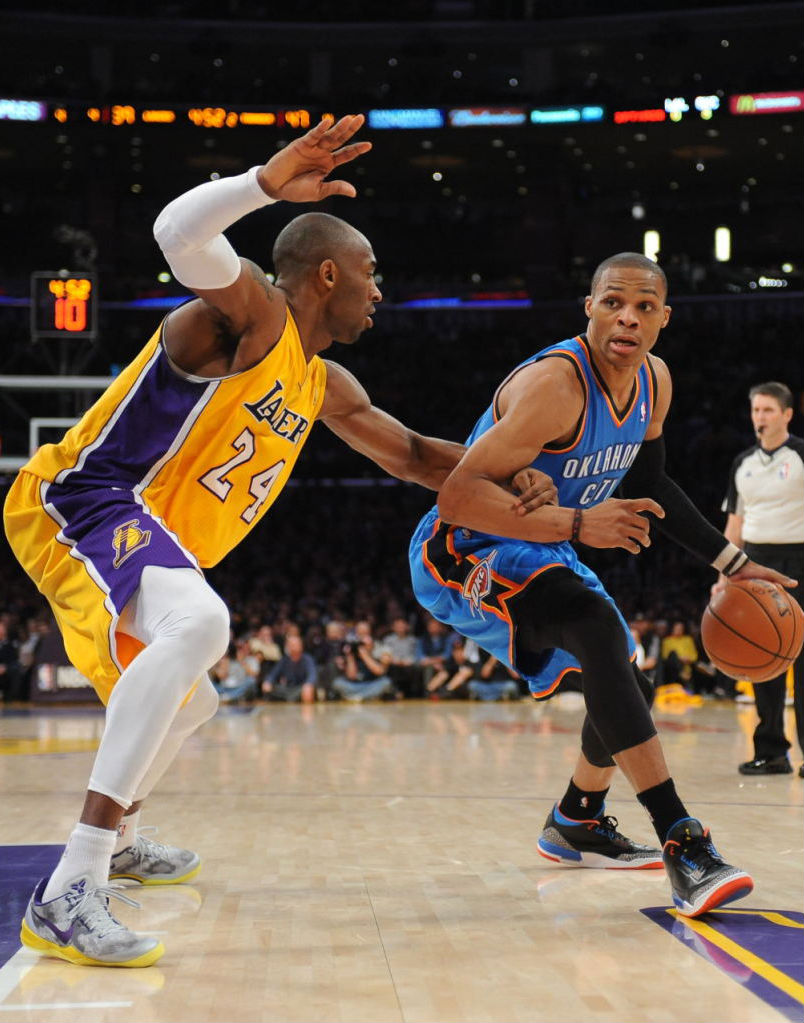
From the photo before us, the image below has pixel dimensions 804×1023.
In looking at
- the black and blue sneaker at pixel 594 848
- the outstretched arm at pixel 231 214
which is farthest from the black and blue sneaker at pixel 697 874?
the outstretched arm at pixel 231 214

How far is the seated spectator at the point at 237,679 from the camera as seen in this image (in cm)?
1341

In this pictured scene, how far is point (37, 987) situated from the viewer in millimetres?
2625

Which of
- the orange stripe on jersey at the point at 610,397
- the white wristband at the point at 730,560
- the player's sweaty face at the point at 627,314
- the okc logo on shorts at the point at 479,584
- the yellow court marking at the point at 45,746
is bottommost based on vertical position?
the yellow court marking at the point at 45,746

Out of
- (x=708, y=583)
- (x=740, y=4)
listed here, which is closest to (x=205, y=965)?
(x=708, y=583)

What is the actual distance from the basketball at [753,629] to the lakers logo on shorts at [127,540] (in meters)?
2.11

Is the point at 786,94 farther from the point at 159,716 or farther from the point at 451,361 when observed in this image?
the point at 159,716

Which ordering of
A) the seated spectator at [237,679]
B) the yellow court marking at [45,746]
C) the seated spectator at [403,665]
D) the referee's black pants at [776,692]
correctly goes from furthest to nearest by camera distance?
the seated spectator at [403,665], the seated spectator at [237,679], the yellow court marking at [45,746], the referee's black pants at [776,692]

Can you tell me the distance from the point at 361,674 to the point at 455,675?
3.66 ft

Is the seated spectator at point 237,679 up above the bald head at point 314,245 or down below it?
below

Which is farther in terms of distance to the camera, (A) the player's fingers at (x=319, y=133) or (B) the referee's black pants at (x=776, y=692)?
(B) the referee's black pants at (x=776, y=692)

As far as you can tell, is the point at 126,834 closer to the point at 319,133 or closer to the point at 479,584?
the point at 479,584

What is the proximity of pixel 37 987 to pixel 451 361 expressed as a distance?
22.0 metres

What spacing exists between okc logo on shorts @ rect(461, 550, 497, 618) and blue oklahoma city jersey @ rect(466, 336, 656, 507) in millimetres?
349

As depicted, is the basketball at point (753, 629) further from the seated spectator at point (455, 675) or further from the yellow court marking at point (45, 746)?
the seated spectator at point (455, 675)
